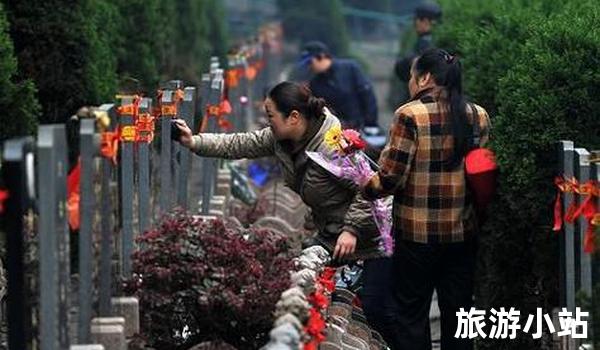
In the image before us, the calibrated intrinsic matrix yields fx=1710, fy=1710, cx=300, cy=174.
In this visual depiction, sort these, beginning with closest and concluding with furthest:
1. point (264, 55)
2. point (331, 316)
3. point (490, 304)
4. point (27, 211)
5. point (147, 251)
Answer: point (27, 211)
point (147, 251)
point (331, 316)
point (490, 304)
point (264, 55)

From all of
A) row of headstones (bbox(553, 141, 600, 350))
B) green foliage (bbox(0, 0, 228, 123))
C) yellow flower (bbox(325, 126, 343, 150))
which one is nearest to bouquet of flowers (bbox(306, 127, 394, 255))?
yellow flower (bbox(325, 126, 343, 150))

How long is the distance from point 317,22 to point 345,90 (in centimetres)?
2233

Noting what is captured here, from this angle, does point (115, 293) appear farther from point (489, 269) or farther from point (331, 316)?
point (489, 269)

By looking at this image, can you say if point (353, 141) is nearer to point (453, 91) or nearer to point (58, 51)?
point (453, 91)

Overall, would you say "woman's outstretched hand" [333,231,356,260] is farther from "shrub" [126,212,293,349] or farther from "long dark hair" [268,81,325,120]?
"long dark hair" [268,81,325,120]

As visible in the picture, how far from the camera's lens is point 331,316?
8336 mm

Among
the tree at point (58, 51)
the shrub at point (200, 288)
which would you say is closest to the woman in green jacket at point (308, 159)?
the shrub at point (200, 288)

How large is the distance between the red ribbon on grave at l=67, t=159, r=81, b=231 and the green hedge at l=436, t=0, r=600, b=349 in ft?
7.97

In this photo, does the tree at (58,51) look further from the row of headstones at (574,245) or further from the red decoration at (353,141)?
the row of headstones at (574,245)

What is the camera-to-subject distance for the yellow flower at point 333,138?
8.41 metres

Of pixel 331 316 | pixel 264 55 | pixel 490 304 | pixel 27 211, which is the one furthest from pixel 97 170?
pixel 264 55

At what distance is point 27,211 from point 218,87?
16.4 feet

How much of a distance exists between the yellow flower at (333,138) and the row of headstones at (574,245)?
1.10m

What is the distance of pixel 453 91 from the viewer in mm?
8242
